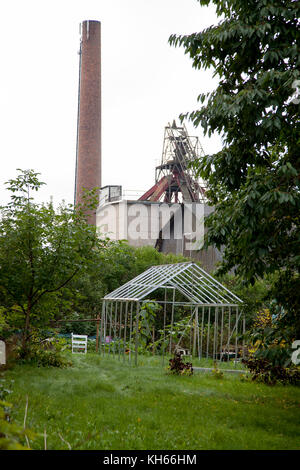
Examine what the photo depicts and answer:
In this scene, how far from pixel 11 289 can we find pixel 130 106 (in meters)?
18.2

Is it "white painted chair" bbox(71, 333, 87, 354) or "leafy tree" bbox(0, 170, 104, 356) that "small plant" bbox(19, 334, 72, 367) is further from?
"white painted chair" bbox(71, 333, 87, 354)

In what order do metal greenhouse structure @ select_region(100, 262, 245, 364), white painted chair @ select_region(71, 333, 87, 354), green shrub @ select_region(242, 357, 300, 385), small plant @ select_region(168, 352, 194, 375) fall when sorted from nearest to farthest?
green shrub @ select_region(242, 357, 300, 385)
small plant @ select_region(168, 352, 194, 375)
metal greenhouse structure @ select_region(100, 262, 245, 364)
white painted chair @ select_region(71, 333, 87, 354)

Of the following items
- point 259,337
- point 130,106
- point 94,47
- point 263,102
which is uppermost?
point 94,47

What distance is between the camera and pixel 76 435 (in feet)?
18.5

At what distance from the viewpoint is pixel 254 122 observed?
620 cm

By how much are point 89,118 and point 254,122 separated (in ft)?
79.8

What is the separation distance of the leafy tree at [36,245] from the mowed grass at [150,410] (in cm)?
196

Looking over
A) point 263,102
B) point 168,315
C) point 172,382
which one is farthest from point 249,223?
point 168,315

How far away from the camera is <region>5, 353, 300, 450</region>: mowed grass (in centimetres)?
566

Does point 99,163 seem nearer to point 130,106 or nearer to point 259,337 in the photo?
point 130,106

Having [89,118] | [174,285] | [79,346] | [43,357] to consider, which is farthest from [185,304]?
[89,118]

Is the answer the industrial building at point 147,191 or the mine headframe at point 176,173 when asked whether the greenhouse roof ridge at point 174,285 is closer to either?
the industrial building at point 147,191

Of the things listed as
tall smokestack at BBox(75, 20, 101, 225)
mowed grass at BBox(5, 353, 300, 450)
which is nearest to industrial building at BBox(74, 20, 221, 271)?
tall smokestack at BBox(75, 20, 101, 225)

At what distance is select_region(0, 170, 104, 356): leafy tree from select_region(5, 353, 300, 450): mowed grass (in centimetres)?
196
